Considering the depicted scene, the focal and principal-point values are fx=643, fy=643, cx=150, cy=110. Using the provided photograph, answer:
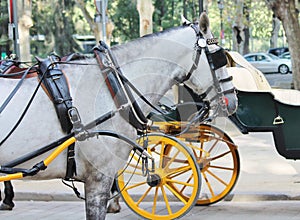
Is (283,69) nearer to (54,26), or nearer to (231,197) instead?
→ (54,26)

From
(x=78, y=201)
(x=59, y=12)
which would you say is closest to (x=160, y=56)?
(x=78, y=201)

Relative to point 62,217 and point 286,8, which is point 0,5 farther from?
point 62,217

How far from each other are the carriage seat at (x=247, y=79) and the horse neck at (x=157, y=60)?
7.21 feet

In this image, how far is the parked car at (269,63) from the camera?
130ft

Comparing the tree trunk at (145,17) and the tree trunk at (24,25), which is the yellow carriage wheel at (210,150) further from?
the tree trunk at (24,25)

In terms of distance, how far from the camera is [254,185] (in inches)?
330

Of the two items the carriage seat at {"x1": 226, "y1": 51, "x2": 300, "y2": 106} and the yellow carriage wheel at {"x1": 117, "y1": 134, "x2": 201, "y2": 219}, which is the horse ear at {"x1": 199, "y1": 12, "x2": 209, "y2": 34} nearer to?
the yellow carriage wheel at {"x1": 117, "y1": 134, "x2": 201, "y2": 219}

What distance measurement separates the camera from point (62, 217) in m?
7.05

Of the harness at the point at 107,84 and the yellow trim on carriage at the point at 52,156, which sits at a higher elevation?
the harness at the point at 107,84

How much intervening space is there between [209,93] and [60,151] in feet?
4.45

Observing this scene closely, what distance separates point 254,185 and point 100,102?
4.21 m

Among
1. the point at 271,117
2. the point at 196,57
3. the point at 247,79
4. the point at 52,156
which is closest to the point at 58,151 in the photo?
the point at 52,156

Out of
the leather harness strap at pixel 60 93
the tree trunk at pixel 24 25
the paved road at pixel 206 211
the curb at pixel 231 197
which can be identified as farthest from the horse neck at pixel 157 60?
the tree trunk at pixel 24 25

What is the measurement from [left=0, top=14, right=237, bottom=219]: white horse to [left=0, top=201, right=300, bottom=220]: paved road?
2.27m
